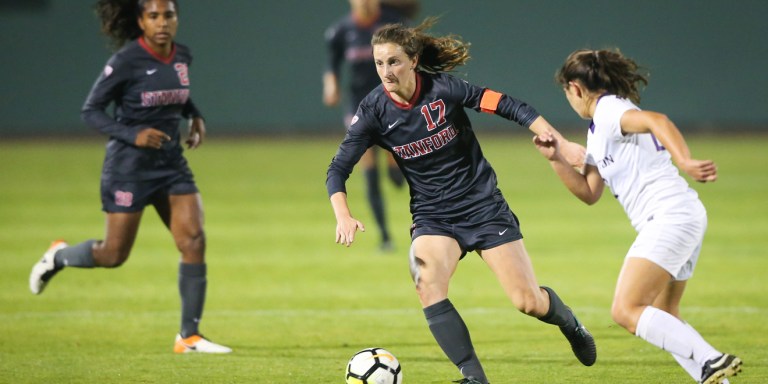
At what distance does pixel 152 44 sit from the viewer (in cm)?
707

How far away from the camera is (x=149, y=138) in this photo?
6832 millimetres

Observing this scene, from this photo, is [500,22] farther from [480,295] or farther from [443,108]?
[443,108]

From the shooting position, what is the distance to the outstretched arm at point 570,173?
17.4 feet

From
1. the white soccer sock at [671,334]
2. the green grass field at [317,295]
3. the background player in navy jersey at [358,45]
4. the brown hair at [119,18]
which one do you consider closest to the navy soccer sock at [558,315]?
the green grass field at [317,295]

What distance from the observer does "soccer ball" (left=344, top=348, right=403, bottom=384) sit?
5.57 meters

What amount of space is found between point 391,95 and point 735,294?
14.1ft

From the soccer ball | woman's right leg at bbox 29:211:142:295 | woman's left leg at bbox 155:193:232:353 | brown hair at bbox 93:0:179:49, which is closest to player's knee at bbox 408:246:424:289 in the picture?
the soccer ball

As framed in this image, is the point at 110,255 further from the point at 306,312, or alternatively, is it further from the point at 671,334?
the point at 671,334

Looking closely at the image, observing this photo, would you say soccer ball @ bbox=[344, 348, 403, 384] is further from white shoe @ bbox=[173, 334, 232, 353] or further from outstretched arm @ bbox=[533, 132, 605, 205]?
white shoe @ bbox=[173, 334, 232, 353]

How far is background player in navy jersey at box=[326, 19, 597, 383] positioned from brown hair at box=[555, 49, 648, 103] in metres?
0.29

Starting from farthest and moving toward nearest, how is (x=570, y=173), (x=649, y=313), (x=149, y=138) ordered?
(x=149, y=138), (x=570, y=173), (x=649, y=313)

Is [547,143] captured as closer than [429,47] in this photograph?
Yes

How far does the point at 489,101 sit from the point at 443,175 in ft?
1.53

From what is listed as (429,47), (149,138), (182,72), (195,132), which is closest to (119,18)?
(182,72)
